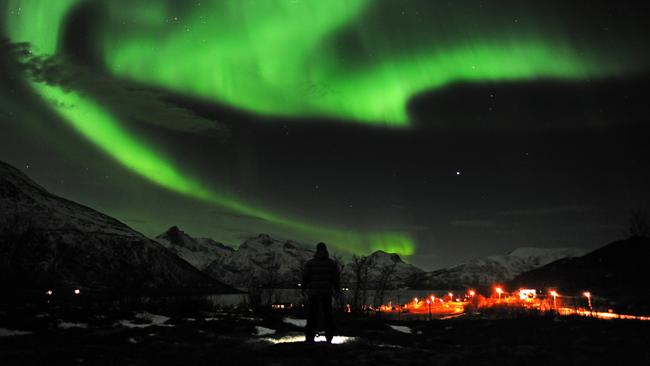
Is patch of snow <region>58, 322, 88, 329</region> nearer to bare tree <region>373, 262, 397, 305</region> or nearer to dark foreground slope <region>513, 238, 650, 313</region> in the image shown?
bare tree <region>373, 262, 397, 305</region>

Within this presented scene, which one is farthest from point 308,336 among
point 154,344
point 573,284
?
point 573,284

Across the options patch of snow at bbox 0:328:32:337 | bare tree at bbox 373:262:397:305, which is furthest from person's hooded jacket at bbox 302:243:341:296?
bare tree at bbox 373:262:397:305

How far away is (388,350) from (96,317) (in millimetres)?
13088

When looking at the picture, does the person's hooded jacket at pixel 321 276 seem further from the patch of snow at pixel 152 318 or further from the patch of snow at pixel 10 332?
the patch of snow at pixel 152 318

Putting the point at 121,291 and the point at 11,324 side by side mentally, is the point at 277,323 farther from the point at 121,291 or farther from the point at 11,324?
the point at 121,291

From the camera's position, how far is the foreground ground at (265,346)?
11.3 meters

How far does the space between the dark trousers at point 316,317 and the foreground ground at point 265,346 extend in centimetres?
77

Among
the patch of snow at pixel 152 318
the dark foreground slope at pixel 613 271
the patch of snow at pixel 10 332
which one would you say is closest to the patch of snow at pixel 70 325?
the patch of snow at pixel 10 332

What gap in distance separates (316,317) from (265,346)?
173 centimetres

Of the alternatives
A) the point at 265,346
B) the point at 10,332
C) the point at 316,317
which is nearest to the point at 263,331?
the point at 316,317

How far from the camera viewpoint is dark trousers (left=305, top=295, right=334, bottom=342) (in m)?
14.6

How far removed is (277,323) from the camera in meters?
22.9

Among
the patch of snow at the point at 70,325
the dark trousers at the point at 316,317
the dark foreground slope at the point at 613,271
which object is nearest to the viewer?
the dark trousers at the point at 316,317

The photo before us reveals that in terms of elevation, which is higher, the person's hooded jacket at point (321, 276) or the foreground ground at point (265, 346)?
the person's hooded jacket at point (321, 276)
